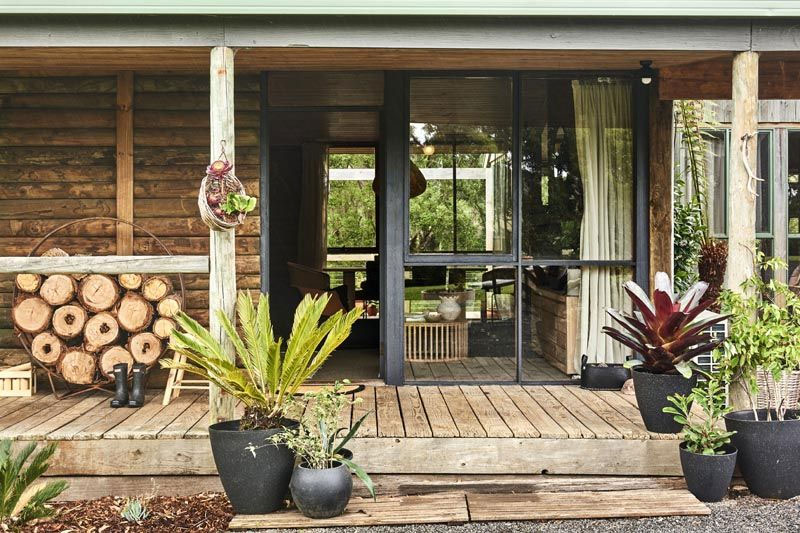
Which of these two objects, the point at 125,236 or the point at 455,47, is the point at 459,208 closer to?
the point at 455,47

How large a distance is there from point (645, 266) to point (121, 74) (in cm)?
376

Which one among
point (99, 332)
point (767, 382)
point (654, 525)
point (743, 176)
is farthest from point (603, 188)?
point (99, 332)

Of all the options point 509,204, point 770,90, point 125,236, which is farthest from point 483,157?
point 125,236

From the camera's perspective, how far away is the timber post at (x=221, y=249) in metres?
4.04

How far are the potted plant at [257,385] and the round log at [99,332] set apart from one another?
63.6 inches

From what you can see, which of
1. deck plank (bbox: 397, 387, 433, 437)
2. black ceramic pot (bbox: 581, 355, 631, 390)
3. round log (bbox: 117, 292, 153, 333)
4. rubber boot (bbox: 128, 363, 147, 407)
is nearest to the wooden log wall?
round log (bbox: 117, 292, 153, 333)

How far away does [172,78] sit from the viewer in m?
→ 5.52

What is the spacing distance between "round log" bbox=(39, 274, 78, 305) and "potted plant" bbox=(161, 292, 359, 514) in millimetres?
1776

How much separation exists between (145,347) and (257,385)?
1.60 m

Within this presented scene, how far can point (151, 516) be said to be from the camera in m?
3.80

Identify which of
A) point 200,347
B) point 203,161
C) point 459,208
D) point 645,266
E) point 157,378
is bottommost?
point 157,378

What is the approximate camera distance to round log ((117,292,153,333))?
5.16 m

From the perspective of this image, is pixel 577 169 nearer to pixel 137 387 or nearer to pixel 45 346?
pixel 137 387

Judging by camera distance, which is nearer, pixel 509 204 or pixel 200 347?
pixel 200 347
